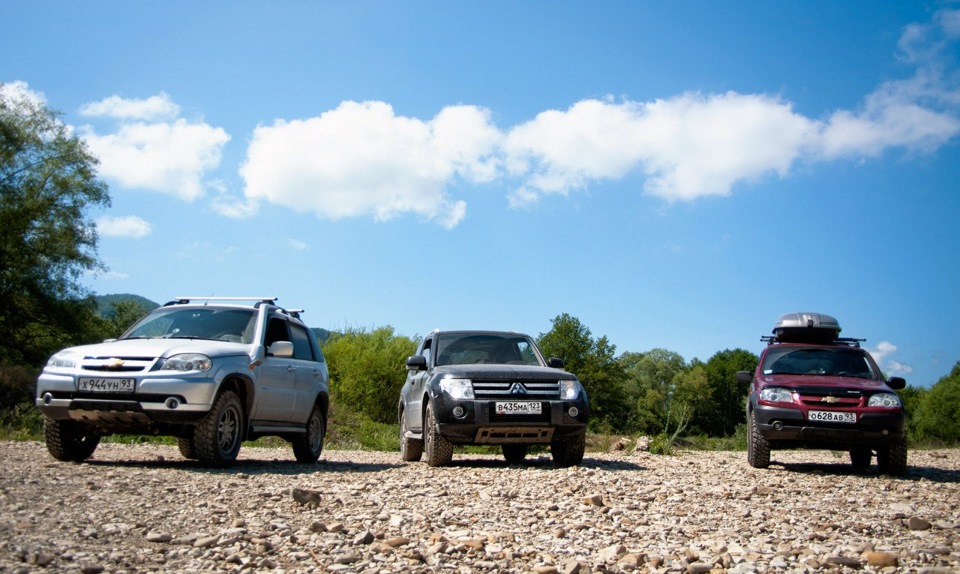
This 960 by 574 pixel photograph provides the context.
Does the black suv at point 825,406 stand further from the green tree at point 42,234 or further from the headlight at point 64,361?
the green tree at point 42,234

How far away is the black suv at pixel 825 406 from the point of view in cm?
1102

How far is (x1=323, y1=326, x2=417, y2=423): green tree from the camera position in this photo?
48.6 m

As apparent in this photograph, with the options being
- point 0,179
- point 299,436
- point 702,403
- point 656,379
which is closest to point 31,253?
point 0,179

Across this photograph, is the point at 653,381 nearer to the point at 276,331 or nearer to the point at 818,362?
the point at 818,362

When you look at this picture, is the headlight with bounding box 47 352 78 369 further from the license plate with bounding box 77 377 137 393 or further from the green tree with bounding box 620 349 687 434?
the green tree with bounding box 620 349 687 434

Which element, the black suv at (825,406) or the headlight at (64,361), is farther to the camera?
the black suv at (825,406)

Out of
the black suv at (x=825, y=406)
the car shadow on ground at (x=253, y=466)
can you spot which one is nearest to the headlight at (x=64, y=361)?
the car shadow on ground at (x=253, y=466)

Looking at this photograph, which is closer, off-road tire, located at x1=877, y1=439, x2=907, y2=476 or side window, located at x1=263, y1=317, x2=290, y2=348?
side window, located at x1=263, y1=317, x2=290, y2=348

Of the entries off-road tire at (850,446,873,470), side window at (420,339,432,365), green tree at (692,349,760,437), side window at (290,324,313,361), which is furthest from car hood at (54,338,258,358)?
green tree at (692,349,760,437)

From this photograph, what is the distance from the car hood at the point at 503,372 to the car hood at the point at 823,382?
9.96 feet

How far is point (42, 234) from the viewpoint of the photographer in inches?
1401

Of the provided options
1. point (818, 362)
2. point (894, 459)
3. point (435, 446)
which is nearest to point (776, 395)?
point (818, 362)

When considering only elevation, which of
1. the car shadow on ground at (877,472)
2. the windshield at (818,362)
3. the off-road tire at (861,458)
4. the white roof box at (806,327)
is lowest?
the car shadow on ground at (877,472)

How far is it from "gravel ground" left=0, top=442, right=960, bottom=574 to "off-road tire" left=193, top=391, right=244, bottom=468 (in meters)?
0.31
